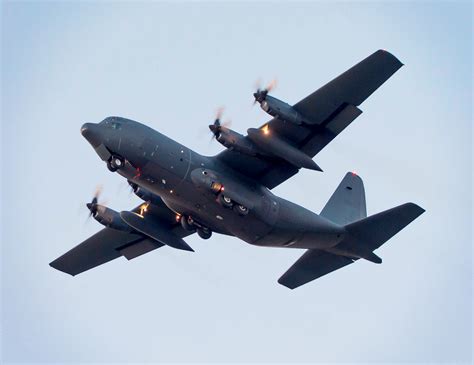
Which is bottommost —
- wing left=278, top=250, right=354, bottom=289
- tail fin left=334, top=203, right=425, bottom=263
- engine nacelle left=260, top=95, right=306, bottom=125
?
wing left=278, top=250, right=354, bottom=289

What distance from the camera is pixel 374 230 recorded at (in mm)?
37312

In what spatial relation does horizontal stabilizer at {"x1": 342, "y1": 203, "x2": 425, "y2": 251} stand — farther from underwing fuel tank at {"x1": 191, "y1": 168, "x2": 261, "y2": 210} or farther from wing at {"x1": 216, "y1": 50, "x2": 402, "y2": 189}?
underwing fuel tank at {"x1": 191, "y1": 168, "x2": 261, "y2": 210}

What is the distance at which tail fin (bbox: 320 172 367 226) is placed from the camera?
41.0 m

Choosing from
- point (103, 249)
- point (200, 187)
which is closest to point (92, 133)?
point (200, 187)

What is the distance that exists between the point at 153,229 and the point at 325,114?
29.9ft

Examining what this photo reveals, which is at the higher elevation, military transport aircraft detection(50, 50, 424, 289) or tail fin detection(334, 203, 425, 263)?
military transport aircraft detection(50, 50, 424, 289)

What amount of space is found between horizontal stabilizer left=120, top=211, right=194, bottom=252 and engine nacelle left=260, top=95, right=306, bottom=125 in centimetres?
776

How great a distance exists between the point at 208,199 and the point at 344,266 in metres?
7.76

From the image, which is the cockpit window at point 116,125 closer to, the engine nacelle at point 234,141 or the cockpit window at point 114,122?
the cockpit window at point 114,122

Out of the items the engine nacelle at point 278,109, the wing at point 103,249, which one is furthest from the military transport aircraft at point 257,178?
the wing at point 103,249

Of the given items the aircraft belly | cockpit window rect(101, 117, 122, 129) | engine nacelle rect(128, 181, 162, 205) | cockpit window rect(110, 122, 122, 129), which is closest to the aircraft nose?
cockpit window rect(101, 117, 122, 129)

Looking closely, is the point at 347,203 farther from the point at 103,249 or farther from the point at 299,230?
the point at 103,249

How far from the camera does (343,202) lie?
136 ft

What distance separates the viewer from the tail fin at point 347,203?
4097cm
